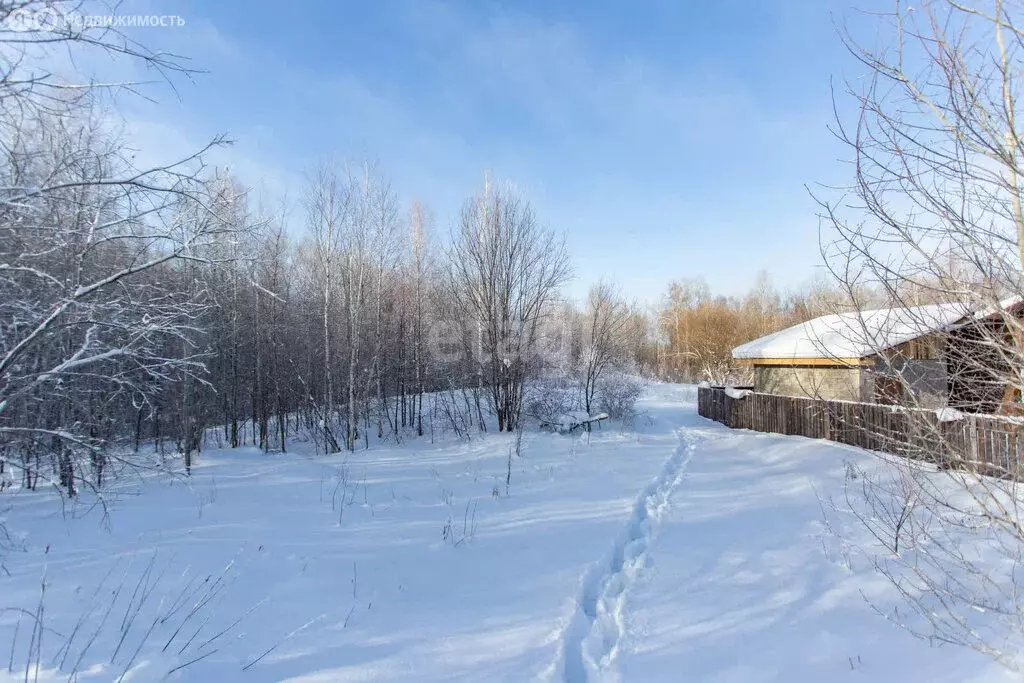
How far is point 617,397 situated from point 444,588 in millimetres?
12566

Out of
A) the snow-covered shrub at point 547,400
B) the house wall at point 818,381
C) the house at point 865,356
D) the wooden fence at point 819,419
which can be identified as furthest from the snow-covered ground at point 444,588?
the snow-covered shrub at point 547,400

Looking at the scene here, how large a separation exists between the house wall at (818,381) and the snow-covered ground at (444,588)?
6115 mm

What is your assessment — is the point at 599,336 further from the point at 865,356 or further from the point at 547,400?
the point at 865,356

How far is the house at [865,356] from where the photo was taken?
2361 mm

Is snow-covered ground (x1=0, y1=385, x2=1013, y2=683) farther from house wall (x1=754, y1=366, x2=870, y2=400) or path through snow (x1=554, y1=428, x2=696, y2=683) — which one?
house wall (x1=754, y1=366, x2=870, y2=400)

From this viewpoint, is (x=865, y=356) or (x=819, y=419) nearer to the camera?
(x=865, y=356)

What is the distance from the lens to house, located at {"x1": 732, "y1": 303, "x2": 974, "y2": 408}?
236 cm

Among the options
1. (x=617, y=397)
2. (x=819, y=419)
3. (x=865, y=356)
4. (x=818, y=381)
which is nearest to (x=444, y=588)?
(x=865, y=356)

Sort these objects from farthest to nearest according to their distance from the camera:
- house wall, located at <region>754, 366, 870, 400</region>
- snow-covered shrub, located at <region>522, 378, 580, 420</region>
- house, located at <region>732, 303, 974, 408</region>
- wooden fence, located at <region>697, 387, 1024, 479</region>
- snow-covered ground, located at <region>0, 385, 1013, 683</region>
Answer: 1. snow-covered shrub, located at <region>522, 378, 580, 420</region>
2. house wall, located at <region>754, 366, 870, 400</region>
3. wooden fence, located at <region>697, 387, 1024, 479</region>
4. snow-covered ground, located at <region>0, 385, 1013, 683</region>
5. house, located at <region>732, 303, 974, 408</region>

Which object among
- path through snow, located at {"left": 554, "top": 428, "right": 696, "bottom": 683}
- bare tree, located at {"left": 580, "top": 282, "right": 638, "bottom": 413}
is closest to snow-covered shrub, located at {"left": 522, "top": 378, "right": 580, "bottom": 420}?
bare tree, located at {"left": 580, "top": 282, "right": 638, "bottom": 413}

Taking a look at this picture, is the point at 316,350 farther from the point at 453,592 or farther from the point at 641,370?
the point at 641,370

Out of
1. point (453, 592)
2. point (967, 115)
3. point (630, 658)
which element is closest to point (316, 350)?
point (453, 592)

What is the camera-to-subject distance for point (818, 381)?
1208 centimetres

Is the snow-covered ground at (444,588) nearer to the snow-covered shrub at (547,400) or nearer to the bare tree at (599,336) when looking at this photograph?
the snow-covered shrub at (547,400)
